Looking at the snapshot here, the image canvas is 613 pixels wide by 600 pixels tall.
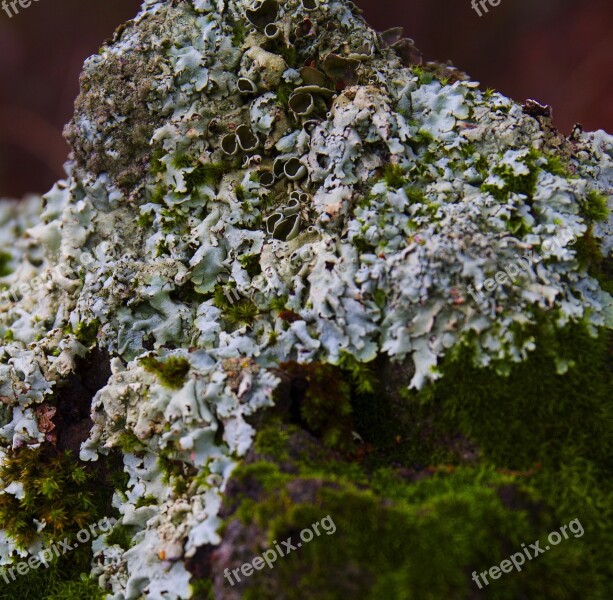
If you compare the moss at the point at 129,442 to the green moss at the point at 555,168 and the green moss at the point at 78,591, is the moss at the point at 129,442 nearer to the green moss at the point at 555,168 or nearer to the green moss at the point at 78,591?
the green moss at the point at 78,591

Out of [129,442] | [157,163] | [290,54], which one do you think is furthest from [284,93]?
[129,442]

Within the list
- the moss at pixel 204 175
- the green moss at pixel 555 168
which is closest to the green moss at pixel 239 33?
the moss at pixel 204 175

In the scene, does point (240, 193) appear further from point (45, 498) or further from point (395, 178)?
point (45, 498)

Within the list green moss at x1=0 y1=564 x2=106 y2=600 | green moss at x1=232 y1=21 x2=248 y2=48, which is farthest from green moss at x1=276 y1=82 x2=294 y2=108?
green moss at x1=0 y1=564 x2=106 y2=600

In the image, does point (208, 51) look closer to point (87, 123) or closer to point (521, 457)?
point (87, 123)

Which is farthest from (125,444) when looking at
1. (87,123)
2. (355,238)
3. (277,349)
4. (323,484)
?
(87,123)

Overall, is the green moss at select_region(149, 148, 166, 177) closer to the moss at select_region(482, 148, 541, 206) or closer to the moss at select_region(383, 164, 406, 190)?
the moss at select_region(383, 164, 406, 190)
